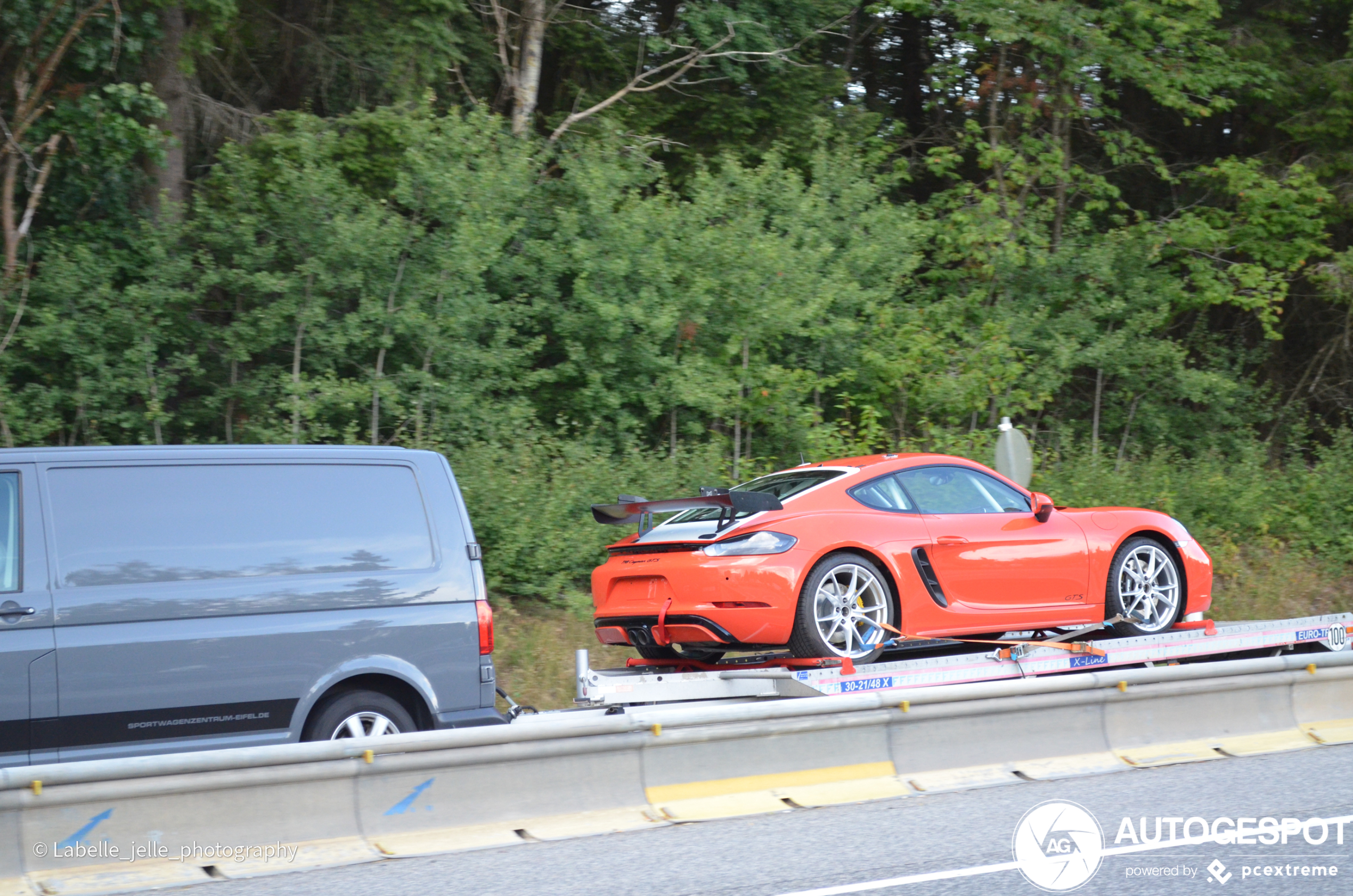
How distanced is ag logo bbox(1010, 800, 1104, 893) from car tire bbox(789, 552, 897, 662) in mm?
1670

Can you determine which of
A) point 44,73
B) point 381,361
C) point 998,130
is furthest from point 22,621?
point 998,130

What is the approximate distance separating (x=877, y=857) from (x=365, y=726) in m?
2.60

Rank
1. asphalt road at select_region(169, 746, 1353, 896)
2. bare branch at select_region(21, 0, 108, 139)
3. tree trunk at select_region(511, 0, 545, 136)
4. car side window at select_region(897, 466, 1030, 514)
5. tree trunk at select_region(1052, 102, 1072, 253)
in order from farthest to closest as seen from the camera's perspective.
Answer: tree trunk at select_region(1052, 102, 1072, 253) < tree trunk at select_region(511, 0, 545, 136) < bare branch at select_region(21, 0, 108, 139) < car side window at select_region(897, 466, 1030, 514) < asphalt road at select_region(169, 746, 1353, 896)

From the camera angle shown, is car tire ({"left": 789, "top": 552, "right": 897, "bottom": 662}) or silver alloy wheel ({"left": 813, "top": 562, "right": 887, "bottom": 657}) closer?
car tire ({"left": 789, "top": 552, "right": 897, "bottom": 662})

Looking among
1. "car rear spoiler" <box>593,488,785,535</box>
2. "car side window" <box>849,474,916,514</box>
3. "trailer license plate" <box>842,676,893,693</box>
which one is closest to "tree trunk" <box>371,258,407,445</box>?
"car rear spoiler" <box>593,488,785,535</box>

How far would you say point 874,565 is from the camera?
7871 mm

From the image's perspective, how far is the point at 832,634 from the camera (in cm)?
768

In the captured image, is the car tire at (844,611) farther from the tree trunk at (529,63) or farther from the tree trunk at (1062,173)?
the tree trunk at (1062,173)

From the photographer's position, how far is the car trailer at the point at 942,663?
690cm

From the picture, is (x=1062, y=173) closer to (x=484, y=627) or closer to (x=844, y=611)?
(x=844, y=611)

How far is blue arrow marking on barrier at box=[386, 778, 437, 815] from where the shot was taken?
213 inches

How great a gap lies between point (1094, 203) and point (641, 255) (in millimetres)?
9044

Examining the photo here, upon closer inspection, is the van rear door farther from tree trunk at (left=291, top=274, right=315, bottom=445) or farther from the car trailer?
tree trunk at (left=291, top=274, right=315, bottom=445)

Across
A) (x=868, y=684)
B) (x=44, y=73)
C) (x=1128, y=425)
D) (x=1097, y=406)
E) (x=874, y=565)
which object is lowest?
(x=868, y=684)
